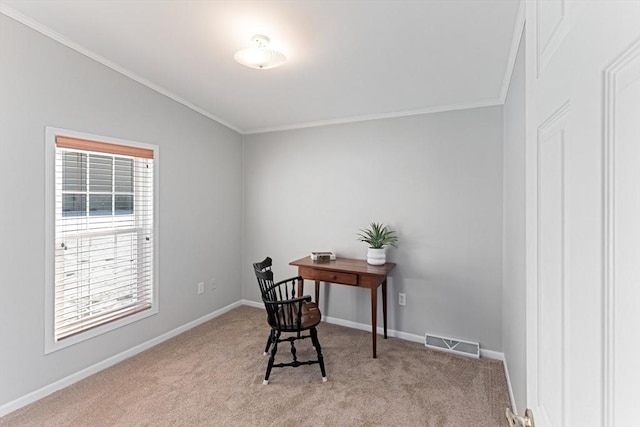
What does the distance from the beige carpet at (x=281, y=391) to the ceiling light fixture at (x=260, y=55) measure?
2.33 metres

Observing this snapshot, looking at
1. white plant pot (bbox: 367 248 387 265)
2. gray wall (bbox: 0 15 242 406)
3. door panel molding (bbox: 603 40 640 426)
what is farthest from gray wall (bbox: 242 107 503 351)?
door panel molding (bbox: 603 40 640 426)

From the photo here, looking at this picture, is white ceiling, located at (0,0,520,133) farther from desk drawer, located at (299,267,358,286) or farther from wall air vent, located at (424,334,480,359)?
wall air vent, located at (424,334,480,359)

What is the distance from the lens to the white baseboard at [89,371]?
213cm

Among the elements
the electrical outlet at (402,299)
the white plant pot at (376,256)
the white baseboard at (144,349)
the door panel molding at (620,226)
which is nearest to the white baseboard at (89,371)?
the white baseboard at (144,349)

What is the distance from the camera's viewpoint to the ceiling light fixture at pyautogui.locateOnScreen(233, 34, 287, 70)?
6.56 feet

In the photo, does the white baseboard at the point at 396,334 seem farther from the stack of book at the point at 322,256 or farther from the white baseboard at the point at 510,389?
the stack of book at the point at 322,256

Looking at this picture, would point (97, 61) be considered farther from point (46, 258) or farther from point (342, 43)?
point (342, 43)

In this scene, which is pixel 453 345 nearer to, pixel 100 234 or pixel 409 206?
pixel 409 206

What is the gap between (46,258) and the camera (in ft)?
7.53

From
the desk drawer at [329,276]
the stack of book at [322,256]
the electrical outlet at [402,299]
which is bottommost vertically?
the electrical outlet at [402,299]

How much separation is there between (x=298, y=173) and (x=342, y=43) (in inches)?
72.3

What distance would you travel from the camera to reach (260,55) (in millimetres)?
2008

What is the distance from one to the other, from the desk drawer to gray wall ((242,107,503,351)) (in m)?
0.54

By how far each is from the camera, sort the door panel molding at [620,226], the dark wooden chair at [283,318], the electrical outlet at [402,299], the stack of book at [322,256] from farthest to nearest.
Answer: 1. the stack of book at [322,256]
2. the electrical outlet at [402,299]
3. the dark wooden chair at [283,318]
4. the door panel molding at [620,226]
